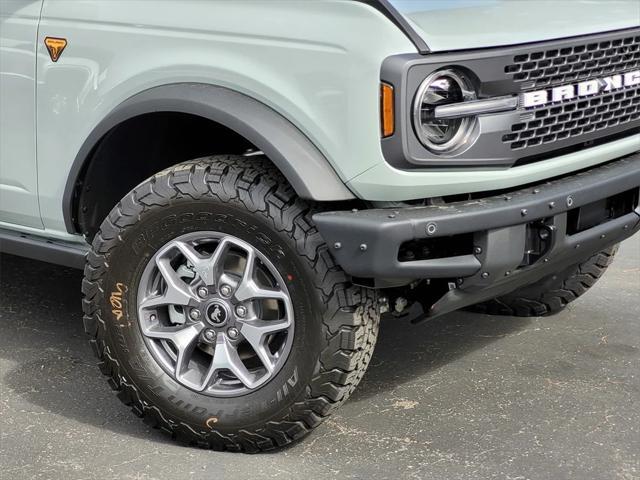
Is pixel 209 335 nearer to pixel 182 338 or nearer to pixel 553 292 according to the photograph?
pixel 182 338

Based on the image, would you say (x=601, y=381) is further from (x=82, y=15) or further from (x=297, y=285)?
(x=82, y=15)

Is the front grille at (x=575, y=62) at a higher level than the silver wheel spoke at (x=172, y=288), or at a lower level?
higher

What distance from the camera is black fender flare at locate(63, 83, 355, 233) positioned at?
3.09 meters

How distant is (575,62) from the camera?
3.35 m

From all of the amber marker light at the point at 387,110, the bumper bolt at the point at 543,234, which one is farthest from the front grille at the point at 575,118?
the amber marker light at the point at 387,110

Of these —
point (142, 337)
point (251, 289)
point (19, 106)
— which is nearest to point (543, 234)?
point (251, 289)

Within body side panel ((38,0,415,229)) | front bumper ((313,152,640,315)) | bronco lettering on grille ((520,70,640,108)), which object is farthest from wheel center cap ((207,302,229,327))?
bronco lettering on grille ((520,70,640,108))

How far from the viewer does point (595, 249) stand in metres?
3.60

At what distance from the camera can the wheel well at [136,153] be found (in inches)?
143

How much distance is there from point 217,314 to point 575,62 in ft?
4.56

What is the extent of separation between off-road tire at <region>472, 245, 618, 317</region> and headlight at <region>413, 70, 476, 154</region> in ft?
4.97

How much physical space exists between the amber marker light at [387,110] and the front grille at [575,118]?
1.22 feet

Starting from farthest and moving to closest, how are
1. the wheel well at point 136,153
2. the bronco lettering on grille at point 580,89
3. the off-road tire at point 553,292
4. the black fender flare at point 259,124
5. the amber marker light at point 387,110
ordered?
the off-road tire at point 553,292 → the wheel well at point 136,153 → the bronco lettering on grille at point 580,89 → the black fender flare at point 259,124 → the amber marker light at point 387,110

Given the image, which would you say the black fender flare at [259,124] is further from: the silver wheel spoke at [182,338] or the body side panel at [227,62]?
the silver wheel spoke at [182,338]
